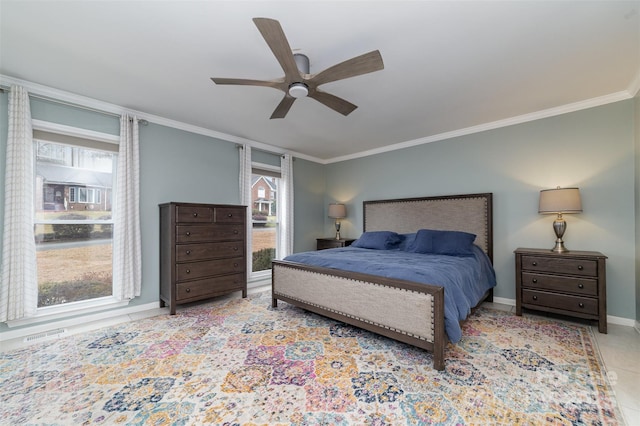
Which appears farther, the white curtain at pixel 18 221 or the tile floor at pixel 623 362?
the white curtain at pixel 18 221

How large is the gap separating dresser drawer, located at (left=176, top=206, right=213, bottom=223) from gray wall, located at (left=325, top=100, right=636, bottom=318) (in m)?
3.15

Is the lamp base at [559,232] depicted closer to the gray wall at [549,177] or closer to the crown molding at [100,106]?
the gray wall at [549,177]

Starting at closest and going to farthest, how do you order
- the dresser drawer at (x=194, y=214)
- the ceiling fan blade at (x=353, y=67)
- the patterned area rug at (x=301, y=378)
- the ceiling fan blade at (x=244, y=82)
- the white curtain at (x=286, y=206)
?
the patterned area rug at (x=301, y=378)
the ceiling fan blade at (x=353, y=67)
the ceiling fan blade at (x=244, y=82)
the dresser drawer at (x=194, y=214)
the white curtain at (x=286, y=206)

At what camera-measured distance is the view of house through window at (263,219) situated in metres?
4.79

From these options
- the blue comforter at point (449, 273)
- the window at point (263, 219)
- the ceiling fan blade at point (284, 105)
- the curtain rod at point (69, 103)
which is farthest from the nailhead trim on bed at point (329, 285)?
the curtain rod at point (69, 103)

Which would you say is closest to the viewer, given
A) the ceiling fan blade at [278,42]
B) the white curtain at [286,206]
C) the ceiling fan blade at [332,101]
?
the ceiling fan blade at [278,42]

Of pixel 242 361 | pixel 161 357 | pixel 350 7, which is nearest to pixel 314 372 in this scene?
pixel 242 361

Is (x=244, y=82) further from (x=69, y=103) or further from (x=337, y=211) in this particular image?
(x=337, y=211)

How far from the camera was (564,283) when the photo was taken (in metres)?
2.84

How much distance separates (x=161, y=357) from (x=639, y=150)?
495 centimetres

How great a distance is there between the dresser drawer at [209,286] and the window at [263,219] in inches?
32.5

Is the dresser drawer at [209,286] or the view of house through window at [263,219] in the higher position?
the view of house through window at [263,219]

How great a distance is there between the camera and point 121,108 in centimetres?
326

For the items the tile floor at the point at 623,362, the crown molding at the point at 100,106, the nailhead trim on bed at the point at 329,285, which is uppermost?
the crown molding at the point at 100,106
